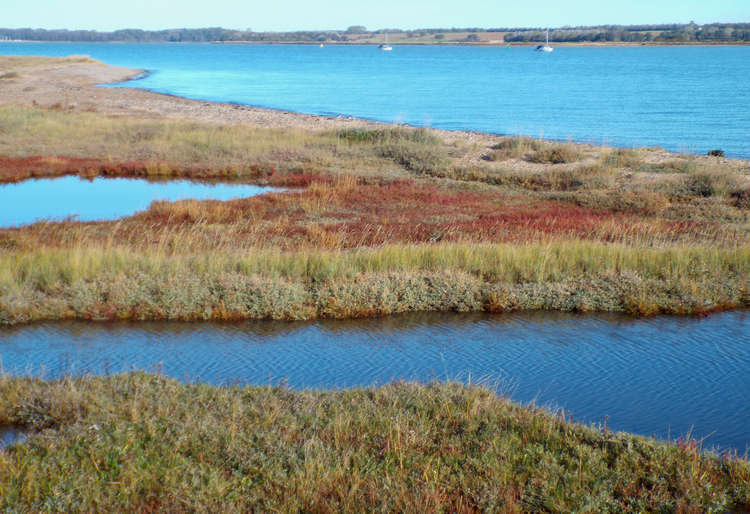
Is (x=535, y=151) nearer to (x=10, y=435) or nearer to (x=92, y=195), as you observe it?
(x=92, y=195)

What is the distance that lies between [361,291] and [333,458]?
5.46 meters

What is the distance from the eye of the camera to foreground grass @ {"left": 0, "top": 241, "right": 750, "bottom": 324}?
1119cm

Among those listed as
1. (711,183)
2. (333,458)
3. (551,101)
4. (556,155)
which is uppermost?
(333,458)

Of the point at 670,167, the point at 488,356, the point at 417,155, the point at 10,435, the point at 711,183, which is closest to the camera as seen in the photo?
the point at 10,435

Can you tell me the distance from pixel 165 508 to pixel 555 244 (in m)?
9.81

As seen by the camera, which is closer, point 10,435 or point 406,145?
point 10,435

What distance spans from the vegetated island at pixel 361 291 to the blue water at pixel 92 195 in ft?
3.59

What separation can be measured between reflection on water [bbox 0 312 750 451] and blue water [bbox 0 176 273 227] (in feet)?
26.2

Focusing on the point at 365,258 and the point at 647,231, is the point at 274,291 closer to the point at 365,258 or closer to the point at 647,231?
the point at 365,258

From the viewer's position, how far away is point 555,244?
13586 millimetres

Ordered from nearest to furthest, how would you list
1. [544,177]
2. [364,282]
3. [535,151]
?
[364,282]
[544,177]
[535,151]

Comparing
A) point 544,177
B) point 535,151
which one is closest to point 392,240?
point 544,177

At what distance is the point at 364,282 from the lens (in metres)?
11.7

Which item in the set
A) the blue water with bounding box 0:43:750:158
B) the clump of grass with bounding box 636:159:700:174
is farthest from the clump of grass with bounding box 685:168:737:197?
the blue water with bounding box 0:43:750:158
